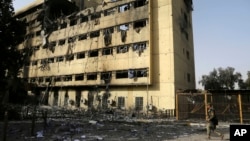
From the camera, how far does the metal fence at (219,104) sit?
18266 millimetres

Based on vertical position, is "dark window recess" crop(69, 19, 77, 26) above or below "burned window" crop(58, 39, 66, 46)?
above

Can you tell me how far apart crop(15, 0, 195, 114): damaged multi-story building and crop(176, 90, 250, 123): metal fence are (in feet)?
15.3

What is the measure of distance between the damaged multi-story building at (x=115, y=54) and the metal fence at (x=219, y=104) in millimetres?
4677

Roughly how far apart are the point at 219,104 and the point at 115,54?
14.9 metres

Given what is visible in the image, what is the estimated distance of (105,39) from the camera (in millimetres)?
32031

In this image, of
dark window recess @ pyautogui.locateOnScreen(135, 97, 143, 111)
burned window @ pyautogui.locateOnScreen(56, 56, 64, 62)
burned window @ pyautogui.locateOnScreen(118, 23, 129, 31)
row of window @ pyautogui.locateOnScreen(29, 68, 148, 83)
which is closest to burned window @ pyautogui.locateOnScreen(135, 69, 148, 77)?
row of window @ pyautogui.locateOnScreen(29, 68, 148, 83)

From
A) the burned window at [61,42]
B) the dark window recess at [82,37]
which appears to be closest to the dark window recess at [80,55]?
the dark window recess at [82,37]

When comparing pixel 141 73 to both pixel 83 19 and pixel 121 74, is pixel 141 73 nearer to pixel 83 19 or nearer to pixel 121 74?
pixel 121 74

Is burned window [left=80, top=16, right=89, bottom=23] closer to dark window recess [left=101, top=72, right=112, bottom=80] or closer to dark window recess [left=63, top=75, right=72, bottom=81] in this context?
dark window recess [left=63, top=75, right=72, bottom=81]

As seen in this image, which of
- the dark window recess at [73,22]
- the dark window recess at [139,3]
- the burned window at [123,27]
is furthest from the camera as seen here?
the dark window recess at [73,22]

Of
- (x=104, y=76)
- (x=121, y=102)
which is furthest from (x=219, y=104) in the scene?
(x=104, y=76)

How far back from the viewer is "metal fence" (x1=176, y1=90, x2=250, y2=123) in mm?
18266

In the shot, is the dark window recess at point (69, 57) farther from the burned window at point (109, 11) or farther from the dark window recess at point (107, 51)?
the burned window at point (109, 11)

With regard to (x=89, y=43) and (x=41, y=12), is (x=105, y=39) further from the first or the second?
(x=41, y=12)
